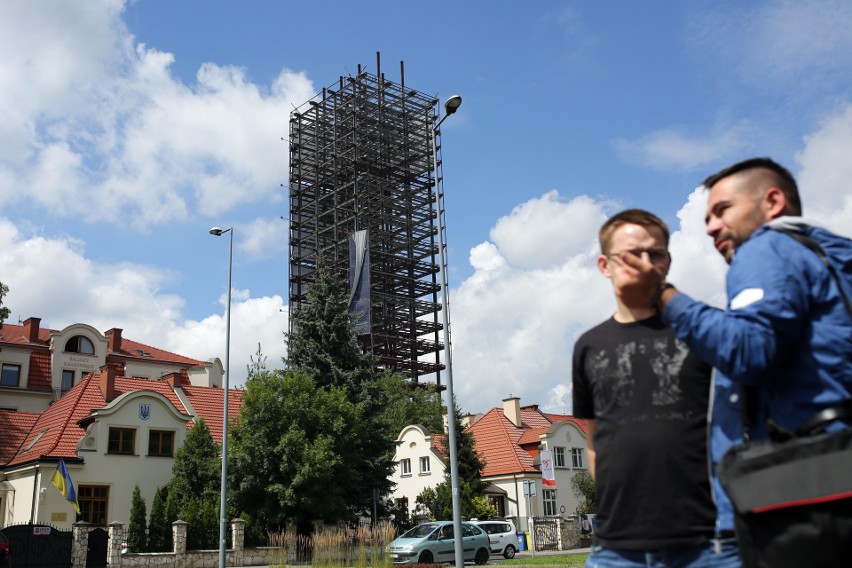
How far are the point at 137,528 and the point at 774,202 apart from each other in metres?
34.9

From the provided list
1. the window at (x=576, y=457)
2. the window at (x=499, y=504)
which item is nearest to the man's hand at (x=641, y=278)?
the window at (x=499, y=504)

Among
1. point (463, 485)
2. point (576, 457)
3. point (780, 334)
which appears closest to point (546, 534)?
point (463, 485)

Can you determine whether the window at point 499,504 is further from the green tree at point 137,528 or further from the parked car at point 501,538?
the green tree at point 137,528

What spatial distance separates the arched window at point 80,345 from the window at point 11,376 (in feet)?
11.9

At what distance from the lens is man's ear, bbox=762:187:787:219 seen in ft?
9.13

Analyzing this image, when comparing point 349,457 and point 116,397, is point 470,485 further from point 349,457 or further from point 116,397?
point 116,397

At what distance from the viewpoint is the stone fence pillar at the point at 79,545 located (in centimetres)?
2812

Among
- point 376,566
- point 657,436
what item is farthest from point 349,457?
point 657,436

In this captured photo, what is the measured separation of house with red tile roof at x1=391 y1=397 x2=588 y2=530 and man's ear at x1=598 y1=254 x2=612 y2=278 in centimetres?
4382

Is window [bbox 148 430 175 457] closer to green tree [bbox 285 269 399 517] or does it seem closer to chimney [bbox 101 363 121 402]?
chimney [bbox 101 363 121 402]

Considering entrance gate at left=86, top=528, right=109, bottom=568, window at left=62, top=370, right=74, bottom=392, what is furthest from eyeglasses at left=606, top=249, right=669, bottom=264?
window at left=62, top=370, right=74, bottom=392

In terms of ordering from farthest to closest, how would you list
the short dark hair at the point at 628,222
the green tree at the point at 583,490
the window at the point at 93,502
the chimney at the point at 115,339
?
the chimney at the point at 115,339
the green tree at the point at 583,490
the window at the point at 93,502
the short dark hair at the point at 628,222

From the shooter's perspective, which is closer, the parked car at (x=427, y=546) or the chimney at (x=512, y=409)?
the parked car at (x=427, y=546)

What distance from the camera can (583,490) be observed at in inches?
1908
